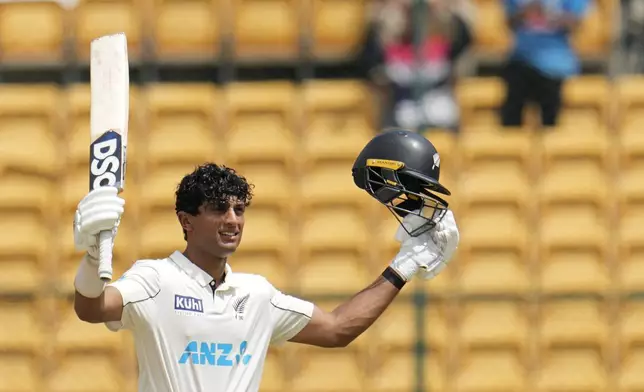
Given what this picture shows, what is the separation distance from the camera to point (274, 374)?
7715mm

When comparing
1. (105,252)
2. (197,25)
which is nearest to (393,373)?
(197,25)

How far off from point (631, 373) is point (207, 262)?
4.07 m

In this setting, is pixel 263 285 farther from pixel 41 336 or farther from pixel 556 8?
pixel 556 8

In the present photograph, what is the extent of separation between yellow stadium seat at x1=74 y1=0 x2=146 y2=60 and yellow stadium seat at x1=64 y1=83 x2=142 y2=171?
0.33 meters

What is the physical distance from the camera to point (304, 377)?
7.75 metres

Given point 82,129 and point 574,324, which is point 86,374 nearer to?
point 82,129

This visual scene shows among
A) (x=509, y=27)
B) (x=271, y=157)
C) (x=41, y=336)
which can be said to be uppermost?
(x=509, y=27)

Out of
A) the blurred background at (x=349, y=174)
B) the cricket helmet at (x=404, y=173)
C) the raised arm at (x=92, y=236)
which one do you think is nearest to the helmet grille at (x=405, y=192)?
the cricket helmet at (x=404, y=173)

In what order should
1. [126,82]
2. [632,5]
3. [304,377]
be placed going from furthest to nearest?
[632,5] < [304,377] < [126,82]

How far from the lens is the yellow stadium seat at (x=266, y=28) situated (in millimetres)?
8734

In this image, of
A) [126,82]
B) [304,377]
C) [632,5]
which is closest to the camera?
[126,82]

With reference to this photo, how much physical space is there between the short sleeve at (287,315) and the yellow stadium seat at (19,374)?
138 inches

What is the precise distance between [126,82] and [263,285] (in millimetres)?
823

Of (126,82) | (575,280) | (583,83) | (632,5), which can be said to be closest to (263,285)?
(126,82)
